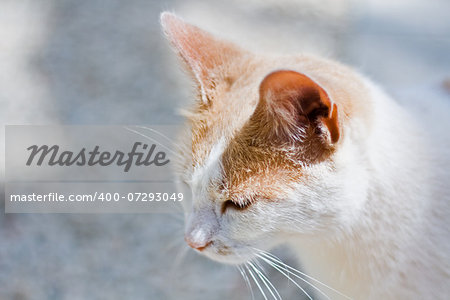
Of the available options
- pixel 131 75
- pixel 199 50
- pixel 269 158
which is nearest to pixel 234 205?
pixel 269 158

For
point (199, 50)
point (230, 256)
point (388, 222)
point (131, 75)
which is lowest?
point (131, 75)

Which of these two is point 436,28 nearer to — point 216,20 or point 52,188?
point 216,20

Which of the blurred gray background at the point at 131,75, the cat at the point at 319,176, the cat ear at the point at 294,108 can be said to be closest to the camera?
the cat ear at the point at 294,108

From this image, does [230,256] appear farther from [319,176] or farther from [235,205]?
[319,176]

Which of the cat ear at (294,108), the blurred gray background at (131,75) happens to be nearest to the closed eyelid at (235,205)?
the cat ear at (294,108)

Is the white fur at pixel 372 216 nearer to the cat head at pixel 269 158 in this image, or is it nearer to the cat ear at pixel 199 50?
the cat head at pixel 269 158

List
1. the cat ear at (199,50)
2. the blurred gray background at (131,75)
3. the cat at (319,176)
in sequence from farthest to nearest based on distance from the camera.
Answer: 1. the blurred gray background at (131,75)
2. the cat ear at (199,50)
3. the cat at (319,176)

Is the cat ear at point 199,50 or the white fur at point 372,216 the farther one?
the cat ear at point 199,50
